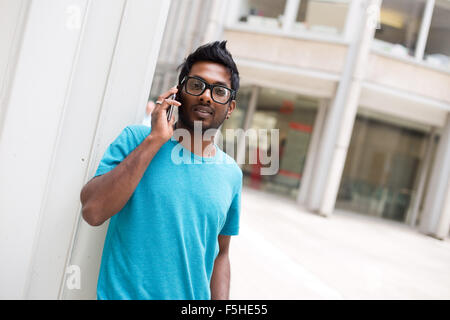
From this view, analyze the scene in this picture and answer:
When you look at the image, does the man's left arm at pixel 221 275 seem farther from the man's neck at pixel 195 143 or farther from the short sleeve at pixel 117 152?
the short sleeve at pixel 117 152

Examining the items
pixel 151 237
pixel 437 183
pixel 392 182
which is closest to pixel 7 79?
pixel 151 237

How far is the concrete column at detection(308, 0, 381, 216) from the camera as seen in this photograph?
1004 cm

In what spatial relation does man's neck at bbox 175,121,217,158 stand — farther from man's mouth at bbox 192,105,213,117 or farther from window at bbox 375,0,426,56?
window at bbox 375,0,426,56

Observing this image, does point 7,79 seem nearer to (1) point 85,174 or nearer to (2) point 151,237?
(1) point 85,174

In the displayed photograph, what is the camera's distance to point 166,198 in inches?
46.8

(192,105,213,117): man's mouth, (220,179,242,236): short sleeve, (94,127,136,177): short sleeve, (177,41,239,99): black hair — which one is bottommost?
(220,179,242,236): short sleeve

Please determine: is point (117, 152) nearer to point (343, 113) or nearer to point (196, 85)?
point (196, 85)

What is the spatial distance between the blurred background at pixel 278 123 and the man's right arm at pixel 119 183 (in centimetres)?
23

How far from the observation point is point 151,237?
1186 millimetres

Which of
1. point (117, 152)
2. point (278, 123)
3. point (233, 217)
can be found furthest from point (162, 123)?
point (278, 123)

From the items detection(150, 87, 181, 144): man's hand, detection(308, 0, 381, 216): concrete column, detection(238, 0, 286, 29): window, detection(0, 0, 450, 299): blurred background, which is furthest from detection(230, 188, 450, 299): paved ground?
detection(238, 0, 286, 29): window

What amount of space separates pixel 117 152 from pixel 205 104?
0.33m

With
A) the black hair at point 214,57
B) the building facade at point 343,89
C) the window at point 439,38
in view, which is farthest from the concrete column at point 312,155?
the black hair at point 214,57

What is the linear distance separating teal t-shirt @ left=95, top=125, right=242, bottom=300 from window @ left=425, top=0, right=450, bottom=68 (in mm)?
11837
